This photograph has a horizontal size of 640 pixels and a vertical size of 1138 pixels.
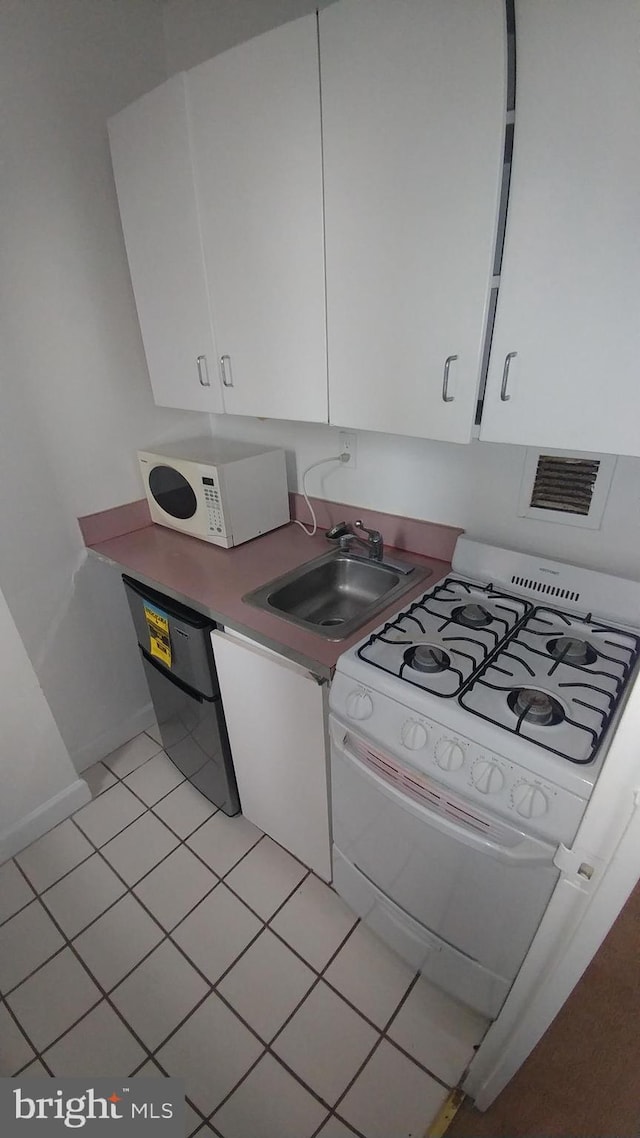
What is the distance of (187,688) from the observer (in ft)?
4.87

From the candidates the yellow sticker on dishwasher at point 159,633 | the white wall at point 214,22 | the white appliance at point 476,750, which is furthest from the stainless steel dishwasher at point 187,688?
the white wall at point 214,22

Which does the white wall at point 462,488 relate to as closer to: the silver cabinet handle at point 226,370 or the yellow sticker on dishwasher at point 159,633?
the silver cabinet handle at point 226,370

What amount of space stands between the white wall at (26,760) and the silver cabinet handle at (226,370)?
0.93 metres

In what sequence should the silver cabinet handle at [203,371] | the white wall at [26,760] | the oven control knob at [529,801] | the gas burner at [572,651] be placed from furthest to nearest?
1. the white wall at [26,760]
2. the silver cabinet handle at [203,371]
3. the gas burner at [572,651]
4. the oven control knob at [529,801]

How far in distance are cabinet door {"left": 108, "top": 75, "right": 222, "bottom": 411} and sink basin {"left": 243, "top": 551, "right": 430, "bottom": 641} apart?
0.55 metres

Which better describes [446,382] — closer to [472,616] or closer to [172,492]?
[472,616]

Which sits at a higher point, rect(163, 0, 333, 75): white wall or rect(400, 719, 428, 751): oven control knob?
rect(163, 0, 333, 75): white wall

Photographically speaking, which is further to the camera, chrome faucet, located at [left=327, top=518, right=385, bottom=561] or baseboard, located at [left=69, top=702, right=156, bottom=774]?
baseboard, located at [left=69, top=702, right=156, bottom=774]

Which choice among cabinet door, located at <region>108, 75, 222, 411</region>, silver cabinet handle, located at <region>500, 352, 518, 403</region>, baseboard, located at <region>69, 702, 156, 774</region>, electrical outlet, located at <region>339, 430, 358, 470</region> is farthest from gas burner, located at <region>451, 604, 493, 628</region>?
baseboard, located at <region>69, 702, 156, 774</region>

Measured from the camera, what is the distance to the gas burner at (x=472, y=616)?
1.12 meters

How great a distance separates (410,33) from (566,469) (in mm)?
863

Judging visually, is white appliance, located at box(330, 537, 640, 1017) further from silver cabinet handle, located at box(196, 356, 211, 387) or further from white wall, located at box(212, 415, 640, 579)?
silver cabinet handle, located at box(196, 356, 211, 387)

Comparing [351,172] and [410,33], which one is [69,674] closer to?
[351,172]

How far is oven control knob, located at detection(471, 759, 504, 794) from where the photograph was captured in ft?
2.64
